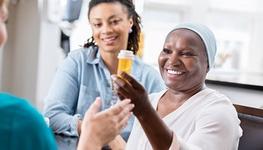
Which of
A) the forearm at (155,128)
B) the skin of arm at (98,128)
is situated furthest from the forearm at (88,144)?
the forearm at (155,128)

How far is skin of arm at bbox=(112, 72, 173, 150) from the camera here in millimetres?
1052

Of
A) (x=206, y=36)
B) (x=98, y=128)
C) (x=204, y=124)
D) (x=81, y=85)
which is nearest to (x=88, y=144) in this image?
(x=98, y=128)

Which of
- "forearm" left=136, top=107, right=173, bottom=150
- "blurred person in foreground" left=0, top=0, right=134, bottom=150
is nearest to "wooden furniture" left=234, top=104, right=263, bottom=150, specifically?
"forearm" left=136, top=107, right=173, bottom=150

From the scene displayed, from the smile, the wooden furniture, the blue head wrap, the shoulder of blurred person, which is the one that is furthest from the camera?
the smile

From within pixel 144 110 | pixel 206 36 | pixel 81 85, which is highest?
pixel 206 36

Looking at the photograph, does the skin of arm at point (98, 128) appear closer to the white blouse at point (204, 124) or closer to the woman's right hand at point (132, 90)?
the woman's right hand at point (132, 90)

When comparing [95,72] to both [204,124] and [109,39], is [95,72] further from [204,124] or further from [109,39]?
[204,124]

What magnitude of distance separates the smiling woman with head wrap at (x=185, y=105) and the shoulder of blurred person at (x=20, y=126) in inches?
13.3

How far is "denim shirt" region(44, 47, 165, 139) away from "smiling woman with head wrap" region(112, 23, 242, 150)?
403 millimetres

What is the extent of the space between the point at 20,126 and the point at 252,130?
0.97 m

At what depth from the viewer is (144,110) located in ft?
3.53

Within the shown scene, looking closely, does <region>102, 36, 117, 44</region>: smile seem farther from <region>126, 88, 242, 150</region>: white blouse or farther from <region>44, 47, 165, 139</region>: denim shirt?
<region>126, 88, 242, 150</region>: white blouse

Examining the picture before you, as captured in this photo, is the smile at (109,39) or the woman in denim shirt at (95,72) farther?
the smile at (109,39)

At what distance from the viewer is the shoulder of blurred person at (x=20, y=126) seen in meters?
0.72
